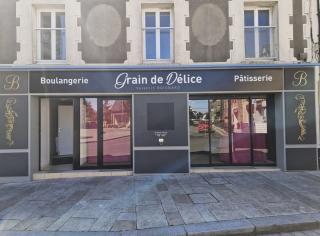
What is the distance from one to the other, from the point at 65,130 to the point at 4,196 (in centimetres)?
351

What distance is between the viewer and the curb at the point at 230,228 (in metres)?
4.72

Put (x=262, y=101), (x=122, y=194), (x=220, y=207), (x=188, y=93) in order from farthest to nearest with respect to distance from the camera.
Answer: (x=262, y=101), (x=188, y=93), (x=122, y=194), (x=220, y=207)

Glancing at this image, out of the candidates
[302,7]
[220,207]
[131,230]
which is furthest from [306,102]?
[131,230]

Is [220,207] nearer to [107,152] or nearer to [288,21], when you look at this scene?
[107,152]

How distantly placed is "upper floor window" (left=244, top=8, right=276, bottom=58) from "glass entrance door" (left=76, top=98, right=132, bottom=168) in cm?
394

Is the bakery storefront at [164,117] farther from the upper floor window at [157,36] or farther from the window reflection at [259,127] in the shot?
the upper floor window at [157,36]

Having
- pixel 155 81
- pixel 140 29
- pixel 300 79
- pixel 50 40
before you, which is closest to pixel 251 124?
pixel 300 79

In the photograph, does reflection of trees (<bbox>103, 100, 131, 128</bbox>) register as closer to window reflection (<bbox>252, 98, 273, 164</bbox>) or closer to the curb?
window reflection (<bbox>252, 98, 273, 164</bbox>)

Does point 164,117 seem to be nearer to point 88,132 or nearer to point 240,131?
point 88,132

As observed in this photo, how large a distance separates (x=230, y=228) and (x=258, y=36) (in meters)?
6.36

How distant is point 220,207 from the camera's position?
5809 millimetres

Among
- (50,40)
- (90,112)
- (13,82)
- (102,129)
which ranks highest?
(50,40)

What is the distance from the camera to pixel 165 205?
602 centimetres

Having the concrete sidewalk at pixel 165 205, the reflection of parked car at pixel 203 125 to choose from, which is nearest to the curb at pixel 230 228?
the concrete sidewalk at pixel 165 205
